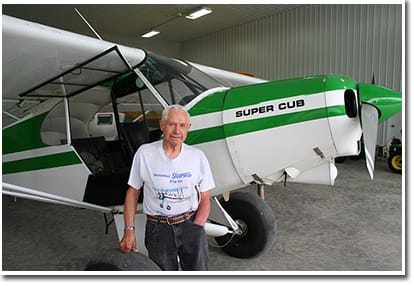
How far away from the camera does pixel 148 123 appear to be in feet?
8.60

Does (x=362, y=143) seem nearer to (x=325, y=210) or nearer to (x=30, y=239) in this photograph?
(x=325, y=210)

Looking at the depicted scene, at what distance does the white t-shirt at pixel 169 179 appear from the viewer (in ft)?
5.32

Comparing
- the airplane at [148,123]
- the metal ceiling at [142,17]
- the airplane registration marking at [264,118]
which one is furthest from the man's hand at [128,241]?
the metal ceiling at [142,17]

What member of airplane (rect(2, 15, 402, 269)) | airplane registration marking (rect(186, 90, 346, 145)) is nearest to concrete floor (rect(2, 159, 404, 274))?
airplane (rect(2, 15, 402, 269))

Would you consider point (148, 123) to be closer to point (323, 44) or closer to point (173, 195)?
point (173, 195)

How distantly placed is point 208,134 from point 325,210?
9.57ft

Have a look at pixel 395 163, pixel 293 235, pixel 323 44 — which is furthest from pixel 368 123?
pixel 323 44

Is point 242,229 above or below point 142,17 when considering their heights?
below

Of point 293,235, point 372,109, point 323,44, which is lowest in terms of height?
point 293,235

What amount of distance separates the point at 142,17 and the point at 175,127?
10321 millimetres

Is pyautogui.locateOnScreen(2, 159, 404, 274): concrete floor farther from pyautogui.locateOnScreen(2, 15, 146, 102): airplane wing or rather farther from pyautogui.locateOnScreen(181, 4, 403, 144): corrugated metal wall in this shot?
pyautogui.locateOnScreen(181, 4, 403, 144): corrugated metal wall

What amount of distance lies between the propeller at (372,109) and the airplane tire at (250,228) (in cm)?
115

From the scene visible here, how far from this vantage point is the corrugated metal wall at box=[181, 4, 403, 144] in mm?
8422
